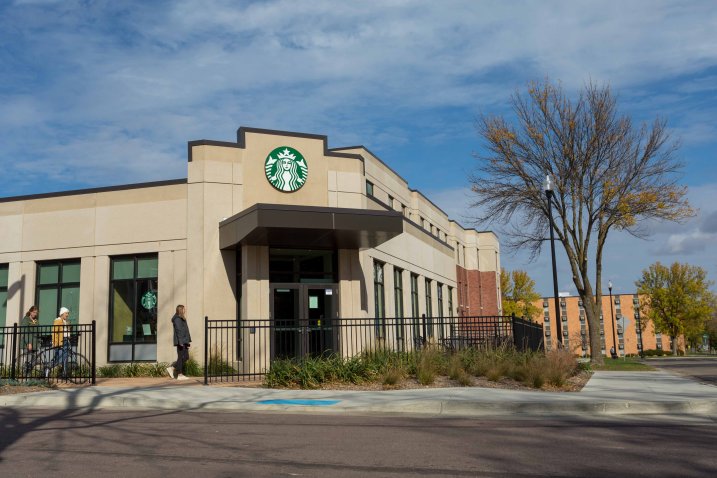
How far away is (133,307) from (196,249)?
2847 mm

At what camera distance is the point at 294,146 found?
22.3 meters

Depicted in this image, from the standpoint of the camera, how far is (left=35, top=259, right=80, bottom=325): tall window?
22438mm

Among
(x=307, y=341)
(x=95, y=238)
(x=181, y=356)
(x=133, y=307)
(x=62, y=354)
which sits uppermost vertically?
(x=95, y=238)

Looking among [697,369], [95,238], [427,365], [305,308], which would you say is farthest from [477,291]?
[427,365]

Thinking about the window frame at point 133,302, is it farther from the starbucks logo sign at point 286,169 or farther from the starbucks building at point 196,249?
the starbucks logo sign at point 286,169

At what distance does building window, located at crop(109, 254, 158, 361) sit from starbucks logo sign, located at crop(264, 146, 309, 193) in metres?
4.48

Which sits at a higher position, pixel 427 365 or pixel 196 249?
pixel 196 249

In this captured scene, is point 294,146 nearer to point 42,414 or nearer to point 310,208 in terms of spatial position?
point 310,208

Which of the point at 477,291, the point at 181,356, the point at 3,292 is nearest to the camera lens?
the point at 181,356

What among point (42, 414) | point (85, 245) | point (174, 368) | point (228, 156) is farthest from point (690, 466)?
point (85, 245)

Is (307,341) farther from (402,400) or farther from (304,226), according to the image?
(402,400)

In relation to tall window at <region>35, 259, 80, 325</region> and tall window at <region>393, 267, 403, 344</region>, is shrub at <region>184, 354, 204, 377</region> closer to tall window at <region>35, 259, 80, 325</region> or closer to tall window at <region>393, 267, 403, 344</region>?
tall window at <region>35, 259, 80, 325</region>

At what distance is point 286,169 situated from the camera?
22.0m

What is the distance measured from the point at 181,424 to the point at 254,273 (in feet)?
35.0
